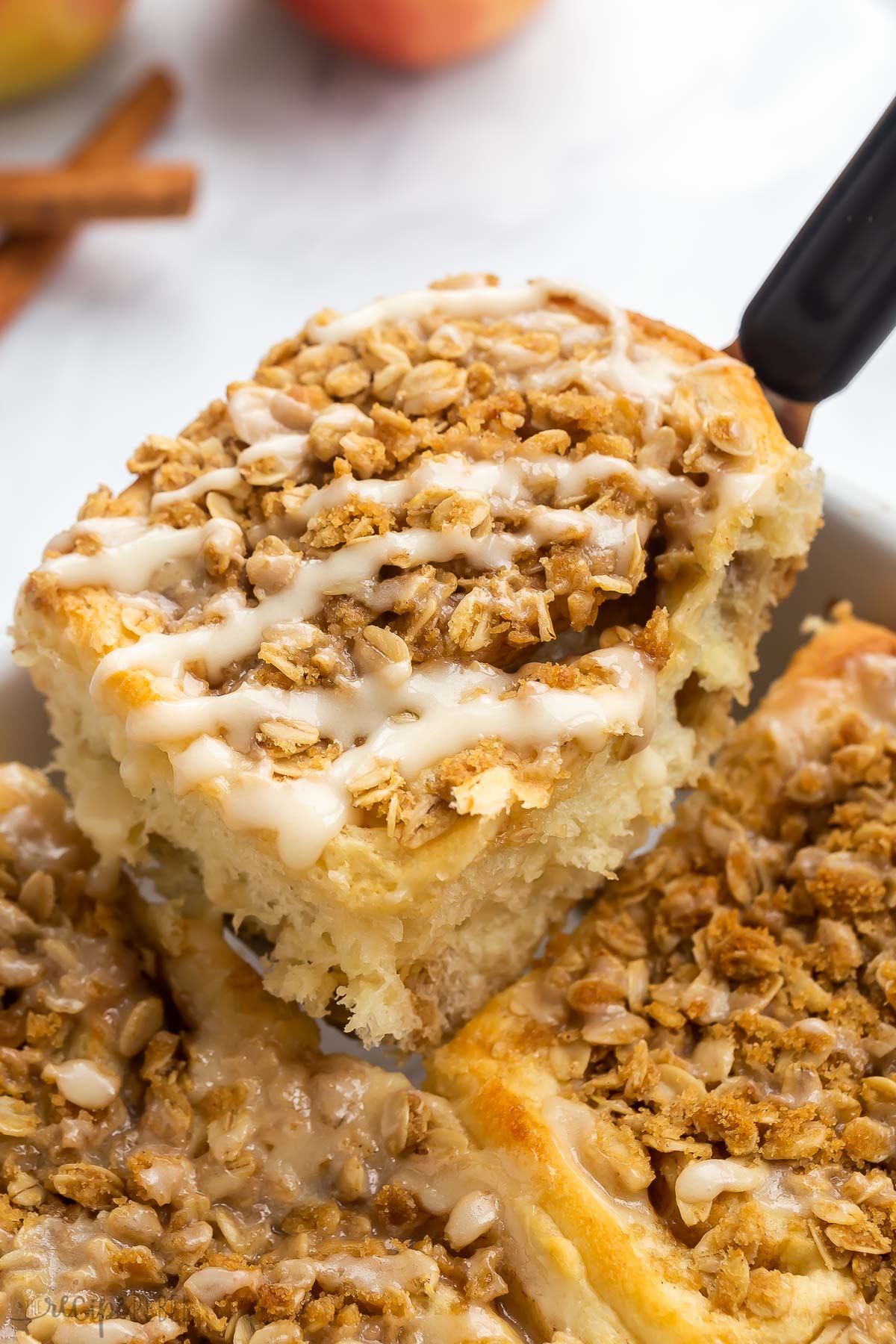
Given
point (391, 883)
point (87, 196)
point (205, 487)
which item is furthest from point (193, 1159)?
point (87, 196)

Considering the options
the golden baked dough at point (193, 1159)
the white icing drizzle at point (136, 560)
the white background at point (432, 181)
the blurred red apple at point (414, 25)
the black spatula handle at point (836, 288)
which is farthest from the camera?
the blurred red apple at point (414, 25)

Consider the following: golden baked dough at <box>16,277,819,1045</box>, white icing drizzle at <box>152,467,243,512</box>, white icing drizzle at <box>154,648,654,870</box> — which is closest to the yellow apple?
golden baked dough at <box>16,277,819,1045</box>

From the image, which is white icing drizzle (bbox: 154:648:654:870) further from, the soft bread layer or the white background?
the white background

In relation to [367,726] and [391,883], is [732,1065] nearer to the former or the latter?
[391,883]

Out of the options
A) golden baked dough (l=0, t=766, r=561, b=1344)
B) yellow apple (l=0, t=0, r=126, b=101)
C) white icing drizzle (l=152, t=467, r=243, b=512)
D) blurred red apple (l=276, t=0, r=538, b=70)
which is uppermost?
blurred red apple (l=276, t=0, r=538, b=70)

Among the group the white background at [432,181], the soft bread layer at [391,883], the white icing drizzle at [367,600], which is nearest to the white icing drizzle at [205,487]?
the white icing drizzle at [367,600]

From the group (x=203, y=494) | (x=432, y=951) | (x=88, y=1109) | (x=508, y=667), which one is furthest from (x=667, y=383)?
(x=88, y=1109)

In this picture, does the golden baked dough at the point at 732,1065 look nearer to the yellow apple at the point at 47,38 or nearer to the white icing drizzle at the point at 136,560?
the white icing drizzle at the point at 136,560
